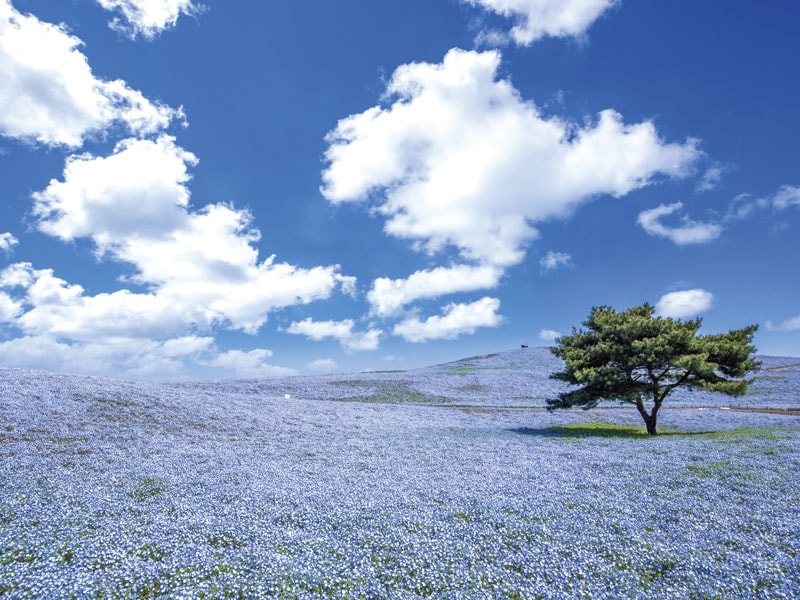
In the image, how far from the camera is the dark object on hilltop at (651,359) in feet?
82.4

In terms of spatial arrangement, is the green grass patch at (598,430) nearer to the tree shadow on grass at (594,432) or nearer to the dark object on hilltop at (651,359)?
the tree shadow on grass at (594,432)

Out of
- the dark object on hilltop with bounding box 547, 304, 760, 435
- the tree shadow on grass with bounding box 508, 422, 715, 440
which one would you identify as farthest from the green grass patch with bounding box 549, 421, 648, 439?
the dark object on hilltop with bounding box 547, 304, 760, 435

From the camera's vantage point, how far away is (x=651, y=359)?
25.2 m

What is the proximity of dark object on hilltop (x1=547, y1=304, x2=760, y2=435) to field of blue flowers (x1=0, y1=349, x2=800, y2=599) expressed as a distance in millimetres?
3409

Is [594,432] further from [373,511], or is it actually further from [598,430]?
[373,511]

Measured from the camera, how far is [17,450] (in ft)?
53.2

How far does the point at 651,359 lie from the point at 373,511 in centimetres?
2165

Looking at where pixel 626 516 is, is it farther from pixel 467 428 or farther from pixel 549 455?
pixel 467 428

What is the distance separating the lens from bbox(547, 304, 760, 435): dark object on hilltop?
82.4ft

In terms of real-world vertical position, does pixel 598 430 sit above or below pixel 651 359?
below

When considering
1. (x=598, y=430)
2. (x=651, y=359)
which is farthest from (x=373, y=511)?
(x=598, y=430)

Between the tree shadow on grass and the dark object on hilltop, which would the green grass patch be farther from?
the dark object on hilltop

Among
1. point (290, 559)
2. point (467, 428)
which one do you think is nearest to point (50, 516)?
point (290, 559)

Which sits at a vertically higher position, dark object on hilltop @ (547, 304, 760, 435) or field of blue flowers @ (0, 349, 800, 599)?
dark object on hilltop @ (547, 304, 760, 435)
